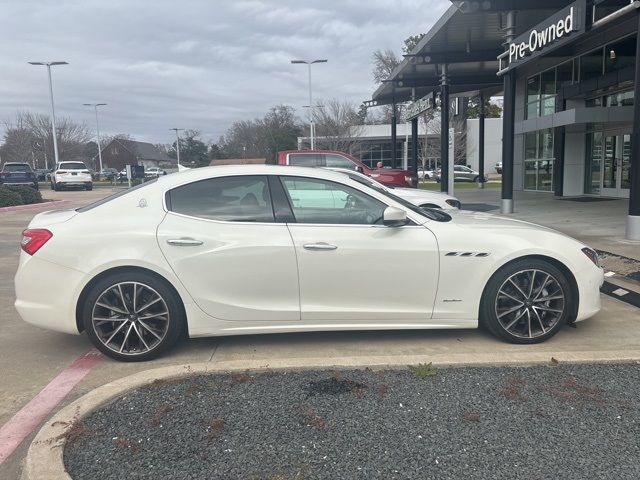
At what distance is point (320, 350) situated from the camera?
4.48 meters

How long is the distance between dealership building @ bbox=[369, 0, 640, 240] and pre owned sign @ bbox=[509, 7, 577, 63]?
0.9 inches

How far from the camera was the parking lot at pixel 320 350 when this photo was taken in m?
3.92

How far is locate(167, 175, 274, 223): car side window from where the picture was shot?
443 cm

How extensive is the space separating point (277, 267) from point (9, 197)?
19.2 metres

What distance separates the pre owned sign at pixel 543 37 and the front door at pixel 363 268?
8.23m

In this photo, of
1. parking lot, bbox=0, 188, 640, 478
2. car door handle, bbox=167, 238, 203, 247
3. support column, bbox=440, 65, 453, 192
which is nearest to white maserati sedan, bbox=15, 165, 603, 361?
car door handle, bbox=167, 238, 203, 247

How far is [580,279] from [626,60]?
1529cm

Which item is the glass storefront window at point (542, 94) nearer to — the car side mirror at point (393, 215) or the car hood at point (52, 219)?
the car side mirror at point (393, 215)

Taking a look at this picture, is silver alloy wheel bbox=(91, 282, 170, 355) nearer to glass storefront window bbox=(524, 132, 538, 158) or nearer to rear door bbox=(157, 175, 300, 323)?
rear door bbox=(157, 175, 300, 323)

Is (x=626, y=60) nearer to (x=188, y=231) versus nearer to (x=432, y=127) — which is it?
(x=188, y=231)

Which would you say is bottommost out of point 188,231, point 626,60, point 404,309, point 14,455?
point 14,455

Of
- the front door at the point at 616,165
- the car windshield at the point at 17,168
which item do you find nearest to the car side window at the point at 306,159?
the front door at the point at 616,165

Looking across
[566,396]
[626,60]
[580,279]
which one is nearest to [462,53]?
[626,60]

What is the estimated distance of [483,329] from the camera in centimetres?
486
